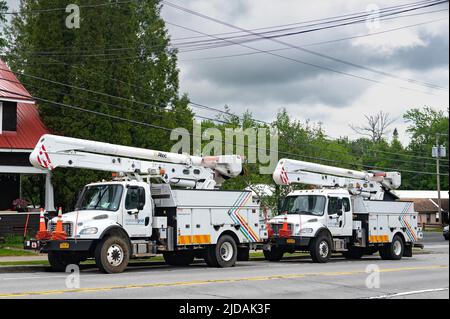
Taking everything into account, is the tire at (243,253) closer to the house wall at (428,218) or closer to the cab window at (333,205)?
the cab window at (333,205)

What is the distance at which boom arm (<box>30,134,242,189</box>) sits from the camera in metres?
19.7

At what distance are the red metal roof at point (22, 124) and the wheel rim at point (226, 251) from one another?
12.7 meters

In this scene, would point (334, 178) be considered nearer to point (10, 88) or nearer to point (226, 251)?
point (226, 251)

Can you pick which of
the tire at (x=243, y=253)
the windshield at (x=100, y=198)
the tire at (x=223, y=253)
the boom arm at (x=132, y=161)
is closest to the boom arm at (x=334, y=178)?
the boom arm at (x=132, y=161)

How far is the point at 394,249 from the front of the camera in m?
28.2

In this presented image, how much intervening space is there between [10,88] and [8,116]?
1.70 m

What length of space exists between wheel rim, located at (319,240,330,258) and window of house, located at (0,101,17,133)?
50.7 feet

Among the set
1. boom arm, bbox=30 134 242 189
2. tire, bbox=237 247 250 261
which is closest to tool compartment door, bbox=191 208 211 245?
boom arm, bbox=30 134 242 189

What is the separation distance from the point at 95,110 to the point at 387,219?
1392 centimetres

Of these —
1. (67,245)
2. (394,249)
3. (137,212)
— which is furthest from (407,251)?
(67,245)

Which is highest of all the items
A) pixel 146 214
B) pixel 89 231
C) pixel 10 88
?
pixel 10 88

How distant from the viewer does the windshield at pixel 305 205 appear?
82.5 feet

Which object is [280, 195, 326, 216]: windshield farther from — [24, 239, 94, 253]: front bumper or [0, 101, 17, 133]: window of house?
[0, 101, 17, 133]: window of house
